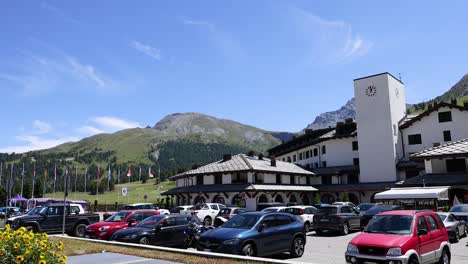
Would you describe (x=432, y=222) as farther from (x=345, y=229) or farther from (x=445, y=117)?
(x=445, y=117)

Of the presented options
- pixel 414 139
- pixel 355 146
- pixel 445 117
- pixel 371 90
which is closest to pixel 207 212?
pixel 371 90

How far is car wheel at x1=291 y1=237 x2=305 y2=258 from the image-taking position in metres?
15.1

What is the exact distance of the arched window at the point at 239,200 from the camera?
46431mm

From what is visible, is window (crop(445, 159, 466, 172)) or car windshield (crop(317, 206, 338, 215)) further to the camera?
window (crop(445, 159, 466, 172))

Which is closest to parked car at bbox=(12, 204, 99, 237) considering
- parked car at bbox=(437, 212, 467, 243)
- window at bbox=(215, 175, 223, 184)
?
parked car at bbox=(437, 212, 467, 243)

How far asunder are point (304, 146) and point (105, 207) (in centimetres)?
3434

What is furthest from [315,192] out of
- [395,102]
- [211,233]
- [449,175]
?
[211,233]

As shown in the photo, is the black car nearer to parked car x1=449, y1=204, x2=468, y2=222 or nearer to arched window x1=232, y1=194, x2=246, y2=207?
parked car x1=449, y1=204, x2=468, y2=222

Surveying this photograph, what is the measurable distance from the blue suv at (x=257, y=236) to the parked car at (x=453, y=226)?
8.26m

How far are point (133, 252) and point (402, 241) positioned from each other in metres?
8.48

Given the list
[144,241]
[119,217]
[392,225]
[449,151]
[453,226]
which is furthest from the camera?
[449,151]

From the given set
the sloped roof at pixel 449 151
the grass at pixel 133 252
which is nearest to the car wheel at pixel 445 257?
the grass at pixel 133 252

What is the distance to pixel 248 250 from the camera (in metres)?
13.3

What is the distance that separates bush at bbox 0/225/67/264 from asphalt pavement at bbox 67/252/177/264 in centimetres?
529
